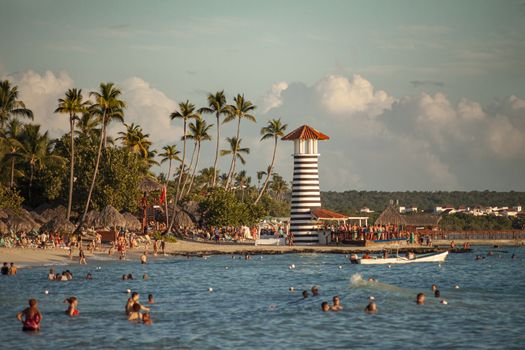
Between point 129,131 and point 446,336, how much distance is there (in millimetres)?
74644

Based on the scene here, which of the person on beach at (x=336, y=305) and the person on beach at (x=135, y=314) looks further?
the person on beach at (x=336, y=305)

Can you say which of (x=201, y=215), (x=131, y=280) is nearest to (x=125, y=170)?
(x=201, y=215)

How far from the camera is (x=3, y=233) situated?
72750mm

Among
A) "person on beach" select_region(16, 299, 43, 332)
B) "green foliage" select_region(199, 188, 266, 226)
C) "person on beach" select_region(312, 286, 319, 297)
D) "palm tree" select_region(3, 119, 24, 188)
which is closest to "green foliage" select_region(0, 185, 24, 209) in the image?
"palm tree" select_region(3, 119, 24, 188)

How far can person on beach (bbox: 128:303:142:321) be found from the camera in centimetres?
3709

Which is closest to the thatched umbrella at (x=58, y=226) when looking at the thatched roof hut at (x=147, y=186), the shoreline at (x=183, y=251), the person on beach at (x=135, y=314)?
the shoreline at (x=183, y=251)

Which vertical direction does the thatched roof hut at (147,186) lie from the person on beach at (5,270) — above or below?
above

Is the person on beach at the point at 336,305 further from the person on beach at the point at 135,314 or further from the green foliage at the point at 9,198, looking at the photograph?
the green foliage at the point at 9,198

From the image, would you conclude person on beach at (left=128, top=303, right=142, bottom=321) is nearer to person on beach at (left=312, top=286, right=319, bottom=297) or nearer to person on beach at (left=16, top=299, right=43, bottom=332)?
person on beach at (left=16, top=299, right=43, bottom=332)

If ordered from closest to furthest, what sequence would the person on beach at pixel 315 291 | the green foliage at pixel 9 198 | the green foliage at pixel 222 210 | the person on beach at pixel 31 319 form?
the person on beach at pixel 31 319, the person on beach at pixel 315 291, the green foliage at pixel 9 198, the green foliage at pixel 222 210

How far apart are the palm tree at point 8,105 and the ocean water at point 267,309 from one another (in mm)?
26952

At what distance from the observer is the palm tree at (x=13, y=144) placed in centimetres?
8256

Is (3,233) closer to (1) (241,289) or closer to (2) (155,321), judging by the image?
(1) (241,289)

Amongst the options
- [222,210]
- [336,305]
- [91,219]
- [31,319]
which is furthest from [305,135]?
[31,319]
